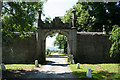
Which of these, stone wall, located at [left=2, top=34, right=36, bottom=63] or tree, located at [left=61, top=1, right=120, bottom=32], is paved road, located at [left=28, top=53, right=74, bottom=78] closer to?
stone wall, located at [left=2, top=34, right=36, bottom=63]

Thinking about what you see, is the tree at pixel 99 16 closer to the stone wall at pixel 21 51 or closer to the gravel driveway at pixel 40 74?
the stone wall at pixel 21 51

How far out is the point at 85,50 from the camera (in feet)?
55.7

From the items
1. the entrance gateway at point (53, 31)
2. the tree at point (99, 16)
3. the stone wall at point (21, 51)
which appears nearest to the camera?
the entrance gateway at point (53, 31)

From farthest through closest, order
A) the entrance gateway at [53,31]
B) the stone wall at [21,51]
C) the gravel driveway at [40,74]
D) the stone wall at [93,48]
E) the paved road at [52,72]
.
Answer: the stone wall at [93,48] → the stone wall at [21,51] → the entrance gateway at [53,31] → the paved road at [52,72] → the gravel driveway at [40,74]

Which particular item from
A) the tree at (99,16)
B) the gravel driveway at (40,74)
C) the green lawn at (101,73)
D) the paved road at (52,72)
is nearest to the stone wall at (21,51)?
the paved road at (52,72)

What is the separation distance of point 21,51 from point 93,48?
410 inches

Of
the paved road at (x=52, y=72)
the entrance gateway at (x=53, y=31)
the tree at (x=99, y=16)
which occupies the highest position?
the tree at (x=99, y=16)

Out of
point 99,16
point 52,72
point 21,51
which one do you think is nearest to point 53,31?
point 21,51

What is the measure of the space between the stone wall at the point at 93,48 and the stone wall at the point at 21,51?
21.7 ft

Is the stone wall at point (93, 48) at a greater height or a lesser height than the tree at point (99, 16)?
lesser

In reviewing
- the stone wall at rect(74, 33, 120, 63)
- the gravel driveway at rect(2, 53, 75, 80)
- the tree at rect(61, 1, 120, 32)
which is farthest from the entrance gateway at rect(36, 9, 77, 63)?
the tree at rect(61, 1, 120, 32)

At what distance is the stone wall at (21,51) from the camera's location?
16.5 meters

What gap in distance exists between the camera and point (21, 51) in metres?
16.6

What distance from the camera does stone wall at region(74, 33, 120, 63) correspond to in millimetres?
16938
